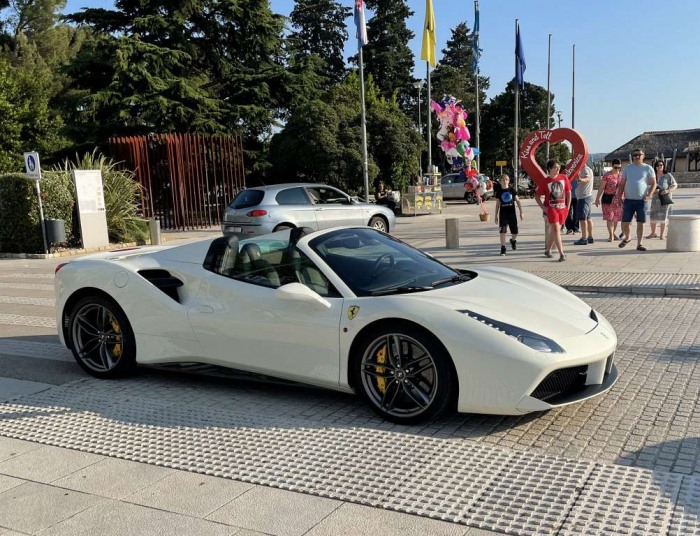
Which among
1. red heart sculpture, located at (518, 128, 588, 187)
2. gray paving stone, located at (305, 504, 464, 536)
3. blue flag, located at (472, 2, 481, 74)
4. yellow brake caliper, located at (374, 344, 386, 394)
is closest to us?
gray paving stone, located at (305, 504, 464, 536)

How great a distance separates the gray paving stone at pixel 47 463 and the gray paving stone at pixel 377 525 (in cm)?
173

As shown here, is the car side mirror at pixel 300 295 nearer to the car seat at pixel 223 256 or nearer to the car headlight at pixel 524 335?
the car seat at pixel 223 256

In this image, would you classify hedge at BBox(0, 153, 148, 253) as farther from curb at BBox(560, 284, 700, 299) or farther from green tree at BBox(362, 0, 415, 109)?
green tree at BBox(362, 0, 415, 109)

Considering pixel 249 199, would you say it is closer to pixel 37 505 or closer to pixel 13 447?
pixel 13 447

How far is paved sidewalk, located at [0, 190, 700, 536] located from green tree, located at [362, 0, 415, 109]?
6263 centimetres

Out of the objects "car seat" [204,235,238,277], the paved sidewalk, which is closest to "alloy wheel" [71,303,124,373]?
the paved sidewalk

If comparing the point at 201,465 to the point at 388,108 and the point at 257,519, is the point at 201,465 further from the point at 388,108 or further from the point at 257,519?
the point at 388,108

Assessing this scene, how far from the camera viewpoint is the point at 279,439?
4184 mm

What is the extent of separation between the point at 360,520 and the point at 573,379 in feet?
5.74

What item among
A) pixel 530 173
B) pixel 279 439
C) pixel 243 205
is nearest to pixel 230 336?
pixel 279 439

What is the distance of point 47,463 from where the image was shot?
3992 millimetres

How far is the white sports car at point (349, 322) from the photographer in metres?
4.00

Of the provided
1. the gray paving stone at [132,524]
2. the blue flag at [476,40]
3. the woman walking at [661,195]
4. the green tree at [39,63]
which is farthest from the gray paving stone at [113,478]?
the blue flag at [476,40]

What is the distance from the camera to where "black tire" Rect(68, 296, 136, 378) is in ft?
17.9
